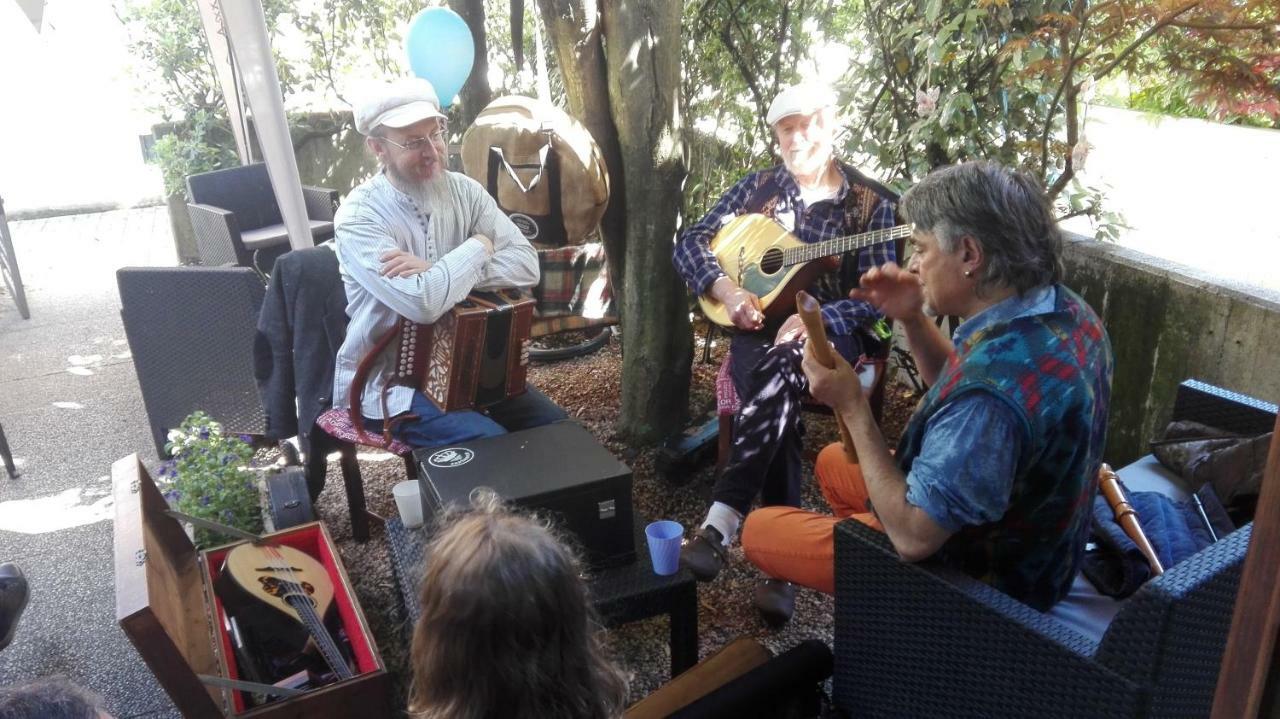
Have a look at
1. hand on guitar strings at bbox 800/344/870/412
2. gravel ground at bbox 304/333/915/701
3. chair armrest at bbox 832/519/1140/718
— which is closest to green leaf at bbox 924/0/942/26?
gravel ground at bbox 304/333/915/701

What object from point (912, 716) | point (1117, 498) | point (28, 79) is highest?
point (28, 79)

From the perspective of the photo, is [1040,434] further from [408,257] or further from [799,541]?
[408,257]

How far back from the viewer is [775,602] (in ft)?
8.80

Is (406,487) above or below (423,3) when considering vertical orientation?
below

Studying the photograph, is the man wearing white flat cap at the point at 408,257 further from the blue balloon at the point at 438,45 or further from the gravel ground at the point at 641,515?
the blue balloon at the point at 438,45

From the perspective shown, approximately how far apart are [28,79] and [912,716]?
39.3 feet

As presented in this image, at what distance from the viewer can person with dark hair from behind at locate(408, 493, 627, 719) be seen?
1192mm

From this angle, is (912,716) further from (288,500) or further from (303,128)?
(303,128)

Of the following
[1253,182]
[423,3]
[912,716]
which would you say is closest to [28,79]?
[423,3]

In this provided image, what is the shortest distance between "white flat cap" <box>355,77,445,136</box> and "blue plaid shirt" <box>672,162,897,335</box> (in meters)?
1.19

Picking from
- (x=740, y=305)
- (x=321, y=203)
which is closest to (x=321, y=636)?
(x=740, y=305)

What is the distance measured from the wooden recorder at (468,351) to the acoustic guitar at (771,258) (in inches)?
34.9

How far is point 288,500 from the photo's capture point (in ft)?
8.70

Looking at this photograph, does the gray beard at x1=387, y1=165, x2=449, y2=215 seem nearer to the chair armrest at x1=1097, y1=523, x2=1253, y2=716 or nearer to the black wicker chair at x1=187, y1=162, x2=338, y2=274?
the chair armrest at x1=1097, y1=523, x2=1253, y2=716
